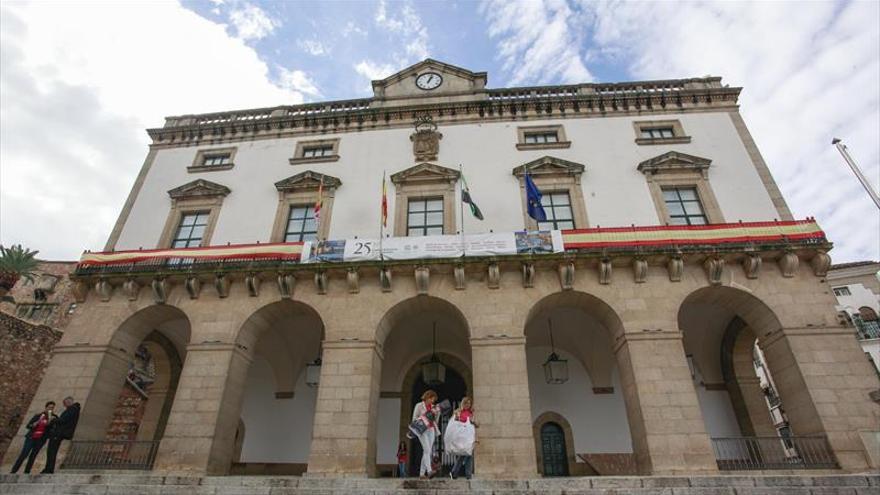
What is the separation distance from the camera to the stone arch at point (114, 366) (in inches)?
456

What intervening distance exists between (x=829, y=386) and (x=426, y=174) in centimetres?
1204

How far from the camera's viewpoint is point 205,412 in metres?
11.0

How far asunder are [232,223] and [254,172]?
2.38 meters

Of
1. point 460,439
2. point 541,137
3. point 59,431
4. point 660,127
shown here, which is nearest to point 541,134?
point 541,137

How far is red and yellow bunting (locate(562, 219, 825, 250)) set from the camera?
11641 millimetres

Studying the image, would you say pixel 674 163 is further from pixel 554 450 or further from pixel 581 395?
pixel 554 450

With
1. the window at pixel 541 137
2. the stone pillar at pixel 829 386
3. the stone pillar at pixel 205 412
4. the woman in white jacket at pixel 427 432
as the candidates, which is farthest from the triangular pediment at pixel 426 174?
the stone pillar at pixel 829 386

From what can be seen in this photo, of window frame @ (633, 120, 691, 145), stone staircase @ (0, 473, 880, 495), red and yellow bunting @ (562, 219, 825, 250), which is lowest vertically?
stone staircase @ (0, 473, 880, 495)

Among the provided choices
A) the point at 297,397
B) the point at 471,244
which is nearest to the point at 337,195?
the point at 471,244

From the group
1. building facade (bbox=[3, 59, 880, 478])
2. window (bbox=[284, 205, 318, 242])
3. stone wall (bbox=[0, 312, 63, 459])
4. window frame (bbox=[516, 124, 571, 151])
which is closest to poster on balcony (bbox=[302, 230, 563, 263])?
building facade (bbox=[3, 59, 880, 478])

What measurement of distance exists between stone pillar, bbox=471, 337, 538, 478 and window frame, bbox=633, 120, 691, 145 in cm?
910

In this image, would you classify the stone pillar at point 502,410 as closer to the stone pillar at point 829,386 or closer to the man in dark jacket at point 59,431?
the stone pillar at point 829,386

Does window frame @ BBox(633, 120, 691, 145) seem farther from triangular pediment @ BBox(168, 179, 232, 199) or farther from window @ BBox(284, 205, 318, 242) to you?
triangular pediment @ BBox(168, 179, 232, 199)

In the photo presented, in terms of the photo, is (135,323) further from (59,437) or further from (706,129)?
(706,129)
